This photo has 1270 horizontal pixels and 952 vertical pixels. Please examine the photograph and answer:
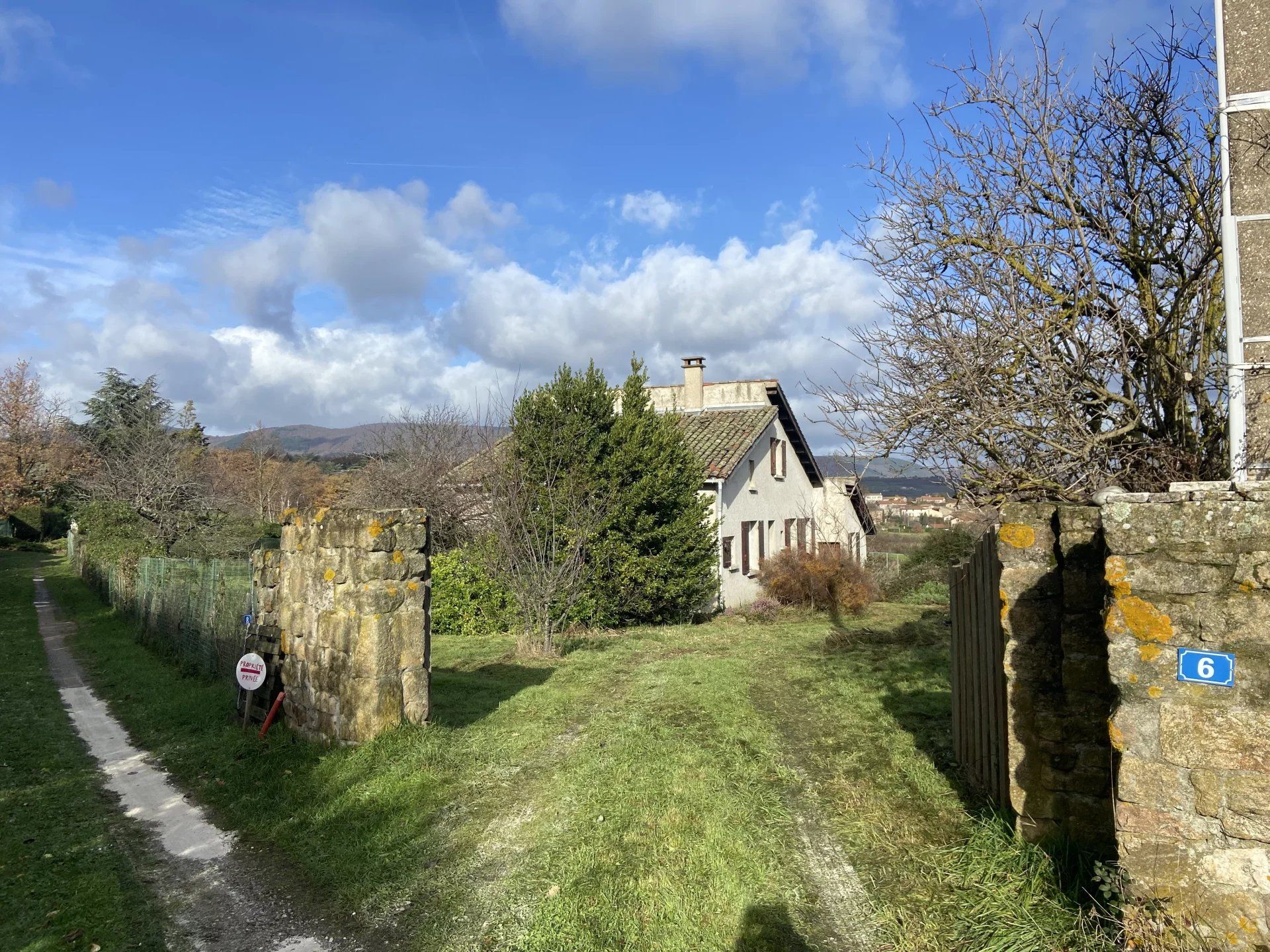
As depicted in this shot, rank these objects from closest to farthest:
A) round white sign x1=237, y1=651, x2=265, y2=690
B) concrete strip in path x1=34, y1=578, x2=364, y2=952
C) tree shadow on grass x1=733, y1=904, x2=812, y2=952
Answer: tree shadow on grass x1=733, y1=904, x2=812, y2=952
concrete strip in path x1=34, y1=578, x2=364, y2=952
round white sign x1=237, y1=651, x2=265, y2=690

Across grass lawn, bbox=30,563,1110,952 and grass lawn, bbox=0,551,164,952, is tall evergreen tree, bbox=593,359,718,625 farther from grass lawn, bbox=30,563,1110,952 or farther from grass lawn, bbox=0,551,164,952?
grass lawn, bbox=0,551,164,952

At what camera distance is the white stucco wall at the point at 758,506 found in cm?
2186

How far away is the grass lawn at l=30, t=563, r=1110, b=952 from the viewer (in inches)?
175

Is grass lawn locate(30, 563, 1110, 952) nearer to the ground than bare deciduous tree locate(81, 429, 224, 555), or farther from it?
nearer to the ground

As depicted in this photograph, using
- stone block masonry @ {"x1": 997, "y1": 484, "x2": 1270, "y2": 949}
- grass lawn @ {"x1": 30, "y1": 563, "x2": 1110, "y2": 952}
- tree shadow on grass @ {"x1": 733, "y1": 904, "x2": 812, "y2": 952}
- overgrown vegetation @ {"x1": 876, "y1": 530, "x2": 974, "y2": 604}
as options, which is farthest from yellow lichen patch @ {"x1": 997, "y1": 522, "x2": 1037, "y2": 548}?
overgrown vegetation @ {"x1": 876, "y1": 530, "x2": 974, "y2": 604}

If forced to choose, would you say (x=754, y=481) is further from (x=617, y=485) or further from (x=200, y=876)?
(x=200, y=876)

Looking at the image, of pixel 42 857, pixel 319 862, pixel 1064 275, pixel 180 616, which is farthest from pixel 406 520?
pixel 180 616

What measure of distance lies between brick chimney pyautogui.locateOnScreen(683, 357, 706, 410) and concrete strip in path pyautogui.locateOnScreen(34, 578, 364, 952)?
20.4m

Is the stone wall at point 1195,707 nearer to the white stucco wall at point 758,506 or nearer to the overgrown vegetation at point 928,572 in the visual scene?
the white stucco wall at point 758,506

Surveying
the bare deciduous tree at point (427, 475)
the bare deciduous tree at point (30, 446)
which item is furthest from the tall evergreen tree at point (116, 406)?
the bare deciduous tree at point (427, 475)

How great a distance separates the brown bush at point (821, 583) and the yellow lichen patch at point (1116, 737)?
17.2 m

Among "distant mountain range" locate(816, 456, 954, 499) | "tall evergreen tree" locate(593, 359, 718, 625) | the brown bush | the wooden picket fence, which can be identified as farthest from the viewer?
the brown bush

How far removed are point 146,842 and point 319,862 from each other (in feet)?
5.39

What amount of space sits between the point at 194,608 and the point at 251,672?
561 cm
